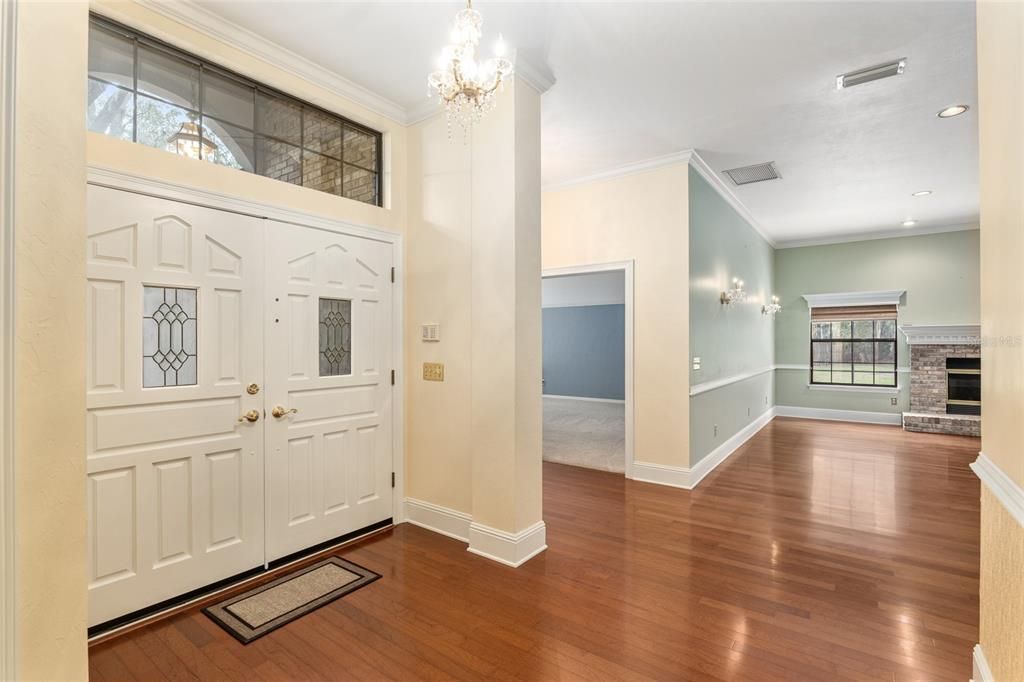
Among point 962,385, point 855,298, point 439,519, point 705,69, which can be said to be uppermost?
point 705,69

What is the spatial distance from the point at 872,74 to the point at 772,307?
5.62 metres

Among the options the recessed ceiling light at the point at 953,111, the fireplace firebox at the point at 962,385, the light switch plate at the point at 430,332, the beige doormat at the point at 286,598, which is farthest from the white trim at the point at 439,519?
the fireplace firebox at the point at 962,385

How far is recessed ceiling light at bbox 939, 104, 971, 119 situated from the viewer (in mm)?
3623

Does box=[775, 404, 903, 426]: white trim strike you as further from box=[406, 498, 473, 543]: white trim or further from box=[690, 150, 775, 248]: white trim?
box=[406, 498, 473, 543]: white trim

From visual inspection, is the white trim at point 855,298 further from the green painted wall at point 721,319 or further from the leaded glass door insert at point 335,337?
the leaded glass door insert at point 335,337

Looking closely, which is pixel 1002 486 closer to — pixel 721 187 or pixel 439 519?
pixel 439 519

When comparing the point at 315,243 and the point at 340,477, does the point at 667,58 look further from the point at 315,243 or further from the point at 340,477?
the point at 340,477

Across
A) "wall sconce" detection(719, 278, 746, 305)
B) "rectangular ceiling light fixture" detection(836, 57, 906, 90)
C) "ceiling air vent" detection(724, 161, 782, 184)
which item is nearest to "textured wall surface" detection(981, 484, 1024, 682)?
"rectangular ceiling light fixture" detection(836, 57, 906, 90)

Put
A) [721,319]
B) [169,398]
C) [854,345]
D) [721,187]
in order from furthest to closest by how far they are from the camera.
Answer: [854,345]
[721,319]
[721,187]
[169,398]

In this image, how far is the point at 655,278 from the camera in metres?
4.79

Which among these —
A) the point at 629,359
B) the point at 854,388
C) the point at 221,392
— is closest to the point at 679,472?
the point at 629,359

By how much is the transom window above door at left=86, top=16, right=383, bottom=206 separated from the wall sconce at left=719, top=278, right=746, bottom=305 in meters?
4.17

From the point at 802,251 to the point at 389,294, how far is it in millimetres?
8169

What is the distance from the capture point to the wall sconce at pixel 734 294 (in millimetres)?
5729
